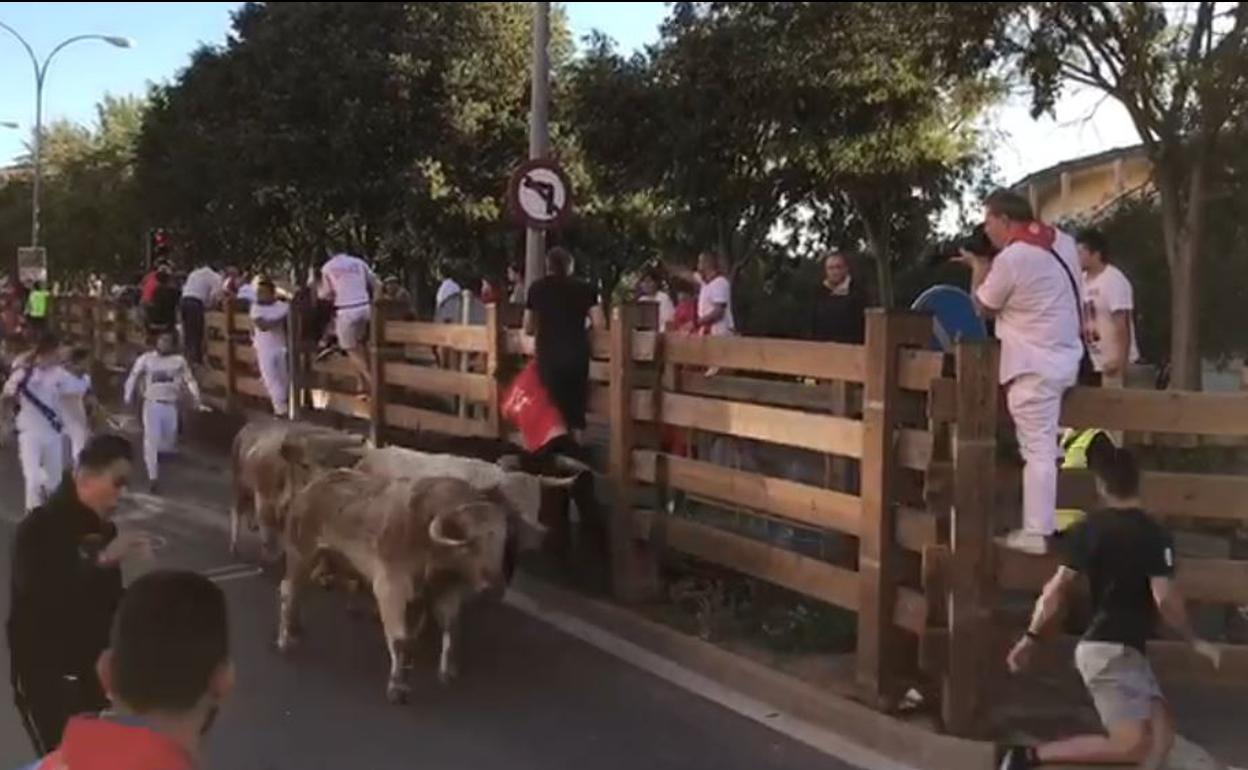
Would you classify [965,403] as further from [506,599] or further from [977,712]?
[506,599]

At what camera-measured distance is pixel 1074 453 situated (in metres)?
7.48

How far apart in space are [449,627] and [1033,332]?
3.00 m

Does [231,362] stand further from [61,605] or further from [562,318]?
[61,605]

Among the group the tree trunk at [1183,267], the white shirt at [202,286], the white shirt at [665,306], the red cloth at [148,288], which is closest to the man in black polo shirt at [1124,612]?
the white shirt at [665,306]

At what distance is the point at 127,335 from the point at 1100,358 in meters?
15.1

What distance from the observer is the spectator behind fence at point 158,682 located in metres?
2.71

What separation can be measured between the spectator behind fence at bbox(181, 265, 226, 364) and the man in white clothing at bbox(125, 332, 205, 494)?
5026mm

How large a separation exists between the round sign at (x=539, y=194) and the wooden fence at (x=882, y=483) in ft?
11.4

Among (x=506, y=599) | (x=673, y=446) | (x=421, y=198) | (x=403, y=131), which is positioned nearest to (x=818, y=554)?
(x=673, y=446)

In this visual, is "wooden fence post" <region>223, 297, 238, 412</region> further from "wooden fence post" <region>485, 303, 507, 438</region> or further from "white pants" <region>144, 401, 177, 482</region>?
"wooden fence post" <region>485, 303, 507, 438</region>

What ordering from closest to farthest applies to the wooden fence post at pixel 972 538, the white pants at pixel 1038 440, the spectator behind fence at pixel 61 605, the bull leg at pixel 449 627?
the spectator behind fence at pixel 61 605 < the wooden fence post at pixel 972 538 < the white pants at pixel 1038 440 < the bull leg at pixel 449 627

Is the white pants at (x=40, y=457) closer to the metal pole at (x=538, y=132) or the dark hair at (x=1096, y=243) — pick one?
the metal pole at (x=538, y=132)

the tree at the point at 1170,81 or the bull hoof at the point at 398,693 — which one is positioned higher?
the tree at the point at 1170,81

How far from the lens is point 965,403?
6.08 meters
